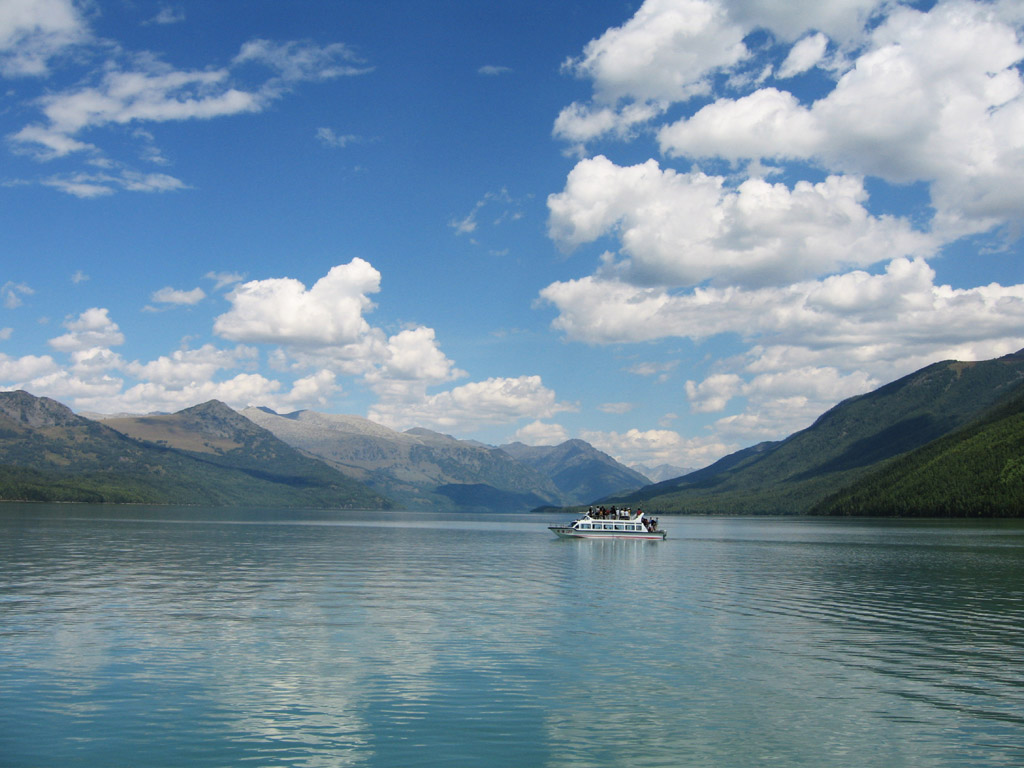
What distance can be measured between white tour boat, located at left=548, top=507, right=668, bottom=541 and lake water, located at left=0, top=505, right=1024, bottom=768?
87.2 m

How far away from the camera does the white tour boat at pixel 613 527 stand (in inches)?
6830

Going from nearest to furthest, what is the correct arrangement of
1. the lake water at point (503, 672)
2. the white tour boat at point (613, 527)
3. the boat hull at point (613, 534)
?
1. the lake water at point (503, 672)
2. the boat hull at point (613, 534)
3. the white tour boat at point (613, 527)

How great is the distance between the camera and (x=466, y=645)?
4744 centimetres

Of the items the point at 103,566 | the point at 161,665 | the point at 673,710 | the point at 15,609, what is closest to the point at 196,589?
the point at 15,609

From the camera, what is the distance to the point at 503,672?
40.4m

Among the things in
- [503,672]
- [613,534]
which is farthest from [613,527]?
[503,672]

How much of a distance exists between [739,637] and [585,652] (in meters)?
11.8

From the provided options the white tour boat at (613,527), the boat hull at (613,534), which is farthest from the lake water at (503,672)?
the white tour boat at (613,527)

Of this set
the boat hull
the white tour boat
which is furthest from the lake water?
the white tour boat

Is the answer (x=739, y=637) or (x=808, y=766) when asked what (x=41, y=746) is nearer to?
(x=808, y=766)

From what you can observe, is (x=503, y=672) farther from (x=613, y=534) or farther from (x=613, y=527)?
(x=613, y=527)

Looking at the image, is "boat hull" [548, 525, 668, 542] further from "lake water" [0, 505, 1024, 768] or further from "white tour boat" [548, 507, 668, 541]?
"lake water" [0, 505, 1024, 768]

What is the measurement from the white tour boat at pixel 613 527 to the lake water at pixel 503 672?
87.2 metres

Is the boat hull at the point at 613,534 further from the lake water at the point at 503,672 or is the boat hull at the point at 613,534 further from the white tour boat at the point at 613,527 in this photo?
the lake water at the point at 503,672
